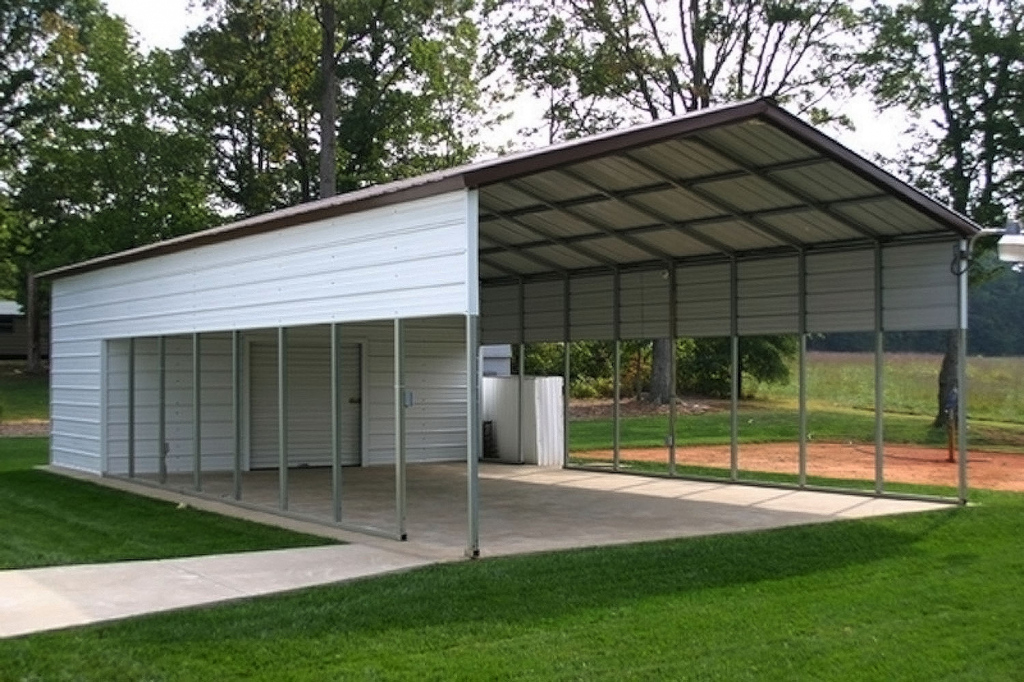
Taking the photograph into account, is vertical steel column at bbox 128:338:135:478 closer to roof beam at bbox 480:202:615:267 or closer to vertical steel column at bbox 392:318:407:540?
roof beam at bbox 480:202:615:267

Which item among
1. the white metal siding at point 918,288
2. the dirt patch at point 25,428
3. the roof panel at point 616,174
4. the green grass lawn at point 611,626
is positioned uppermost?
the roof panel at point 616,174

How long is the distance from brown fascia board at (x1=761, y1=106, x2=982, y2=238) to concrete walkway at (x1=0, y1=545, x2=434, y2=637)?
189 inches

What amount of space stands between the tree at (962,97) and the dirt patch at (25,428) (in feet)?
66.3

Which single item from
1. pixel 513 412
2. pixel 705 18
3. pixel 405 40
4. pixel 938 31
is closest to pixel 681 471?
pixel 513 412

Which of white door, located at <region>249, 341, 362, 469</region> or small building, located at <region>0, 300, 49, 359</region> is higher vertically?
small building, located at <region>0, 300, 49, 359</region>

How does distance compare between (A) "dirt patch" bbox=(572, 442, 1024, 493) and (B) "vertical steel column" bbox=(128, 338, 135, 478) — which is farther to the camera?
(A) "dirt patch" bbox=(572, 442, 1024, 493)

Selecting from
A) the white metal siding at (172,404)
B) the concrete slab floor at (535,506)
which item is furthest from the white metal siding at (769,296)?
the white metal siding at (172,404)

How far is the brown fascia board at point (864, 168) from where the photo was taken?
9.69 meters

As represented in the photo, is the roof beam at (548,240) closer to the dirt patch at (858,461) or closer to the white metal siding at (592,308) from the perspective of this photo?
the white metal siding at (592,308)

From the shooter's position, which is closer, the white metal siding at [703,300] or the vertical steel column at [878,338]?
the vertical steel column at [878,338]

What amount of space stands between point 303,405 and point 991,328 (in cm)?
3695

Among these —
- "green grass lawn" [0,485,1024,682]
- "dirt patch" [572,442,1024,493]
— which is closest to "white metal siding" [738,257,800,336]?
"dirt patch" [572,442,1024,493]

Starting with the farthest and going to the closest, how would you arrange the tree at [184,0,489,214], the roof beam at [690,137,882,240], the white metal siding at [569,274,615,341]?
the tree at [184,0,489,214]
the white metal siding at [569,274,615,341]
the roof beam at [690,137,882,240]

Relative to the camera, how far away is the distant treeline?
45.5m
